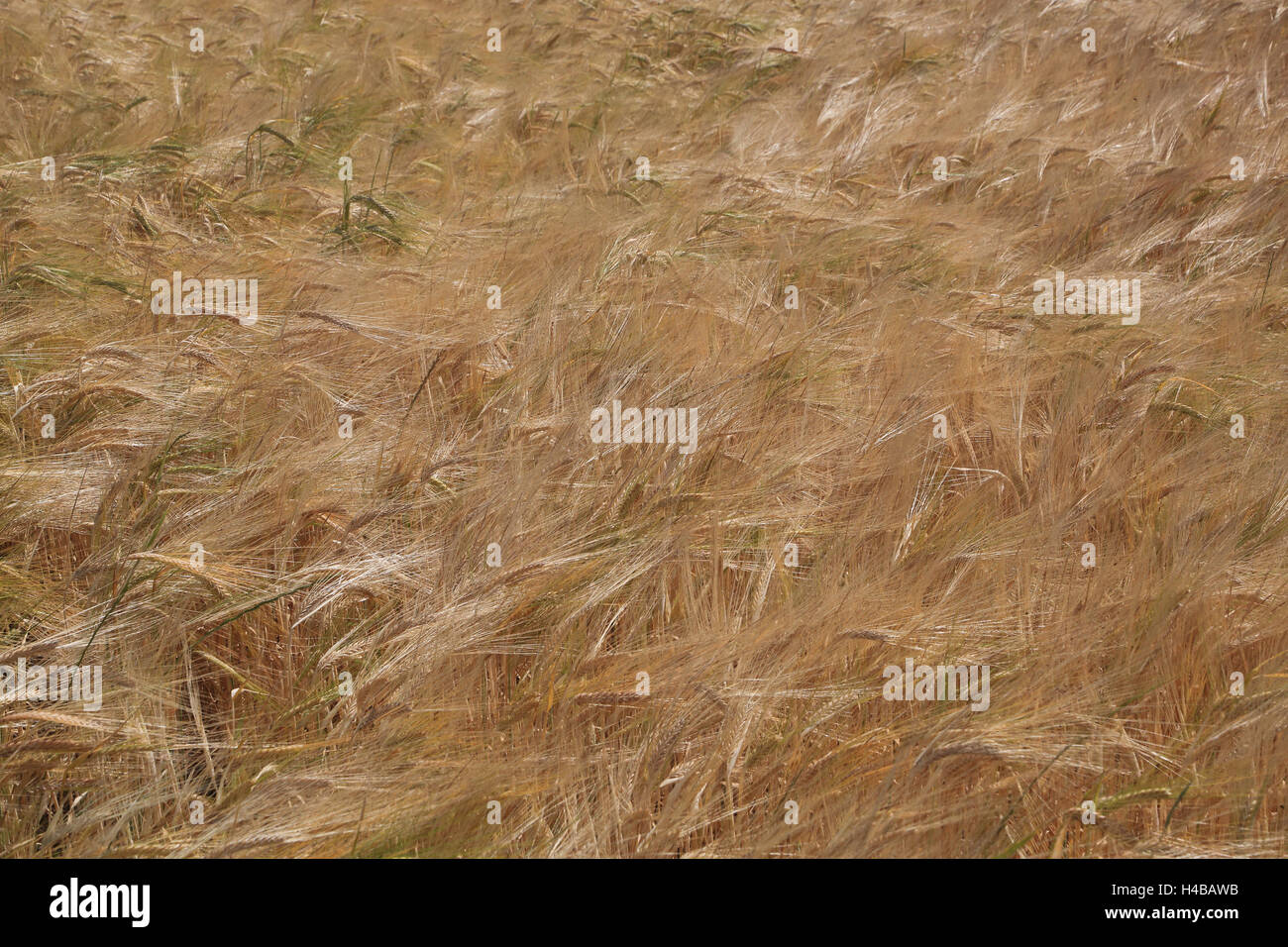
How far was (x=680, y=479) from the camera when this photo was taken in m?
1.78

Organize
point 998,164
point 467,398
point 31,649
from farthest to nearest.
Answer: point 998,164
point 467,398
point 31,649

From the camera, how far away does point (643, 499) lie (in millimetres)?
1753

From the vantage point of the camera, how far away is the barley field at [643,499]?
4.37 ft

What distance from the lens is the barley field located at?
1332 millimetres

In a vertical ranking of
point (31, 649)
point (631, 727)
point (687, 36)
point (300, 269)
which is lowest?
point (631, 727)

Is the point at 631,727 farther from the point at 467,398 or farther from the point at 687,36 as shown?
the point at 687,36

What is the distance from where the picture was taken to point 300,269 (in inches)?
99.5

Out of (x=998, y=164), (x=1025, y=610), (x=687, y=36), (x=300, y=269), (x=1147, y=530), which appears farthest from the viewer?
(x=687, y=36)

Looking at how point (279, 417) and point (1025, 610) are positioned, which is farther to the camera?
point (279, 417)

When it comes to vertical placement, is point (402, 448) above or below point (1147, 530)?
above

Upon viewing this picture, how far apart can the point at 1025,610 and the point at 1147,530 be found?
0.92 ft
